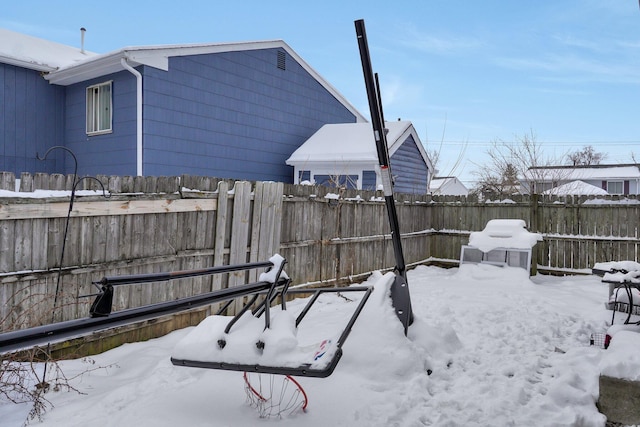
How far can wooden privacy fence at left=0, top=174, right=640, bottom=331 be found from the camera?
12.9ft

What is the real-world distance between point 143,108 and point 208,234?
5661 millimetres

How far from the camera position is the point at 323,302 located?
711 centimetres

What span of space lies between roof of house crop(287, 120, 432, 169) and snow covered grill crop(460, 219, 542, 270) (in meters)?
3.87

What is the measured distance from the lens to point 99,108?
10.9 m

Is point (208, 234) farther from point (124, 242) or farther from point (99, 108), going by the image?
point (99, 108)

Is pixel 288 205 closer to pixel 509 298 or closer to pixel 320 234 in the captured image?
pixel 320 234

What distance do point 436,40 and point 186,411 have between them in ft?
47.8

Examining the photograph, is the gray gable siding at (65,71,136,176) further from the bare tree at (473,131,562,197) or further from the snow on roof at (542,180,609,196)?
the snow on roof at (542,180,609,196)

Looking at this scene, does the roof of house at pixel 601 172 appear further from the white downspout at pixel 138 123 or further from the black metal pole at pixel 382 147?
the black metal pole at pixel 382 147

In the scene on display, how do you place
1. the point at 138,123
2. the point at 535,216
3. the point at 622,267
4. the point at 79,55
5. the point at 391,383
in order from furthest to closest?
the point at 79,55 → the point at 535,216 → the point at 138,123 → the point at 622,267 → the point at 391,383

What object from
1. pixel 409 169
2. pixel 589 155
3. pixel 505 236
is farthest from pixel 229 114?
pixel 589 155

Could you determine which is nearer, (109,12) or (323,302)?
(323,302)

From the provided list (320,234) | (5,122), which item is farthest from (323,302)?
(5,122)

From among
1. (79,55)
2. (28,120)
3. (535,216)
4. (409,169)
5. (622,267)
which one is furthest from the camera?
(409,169)
